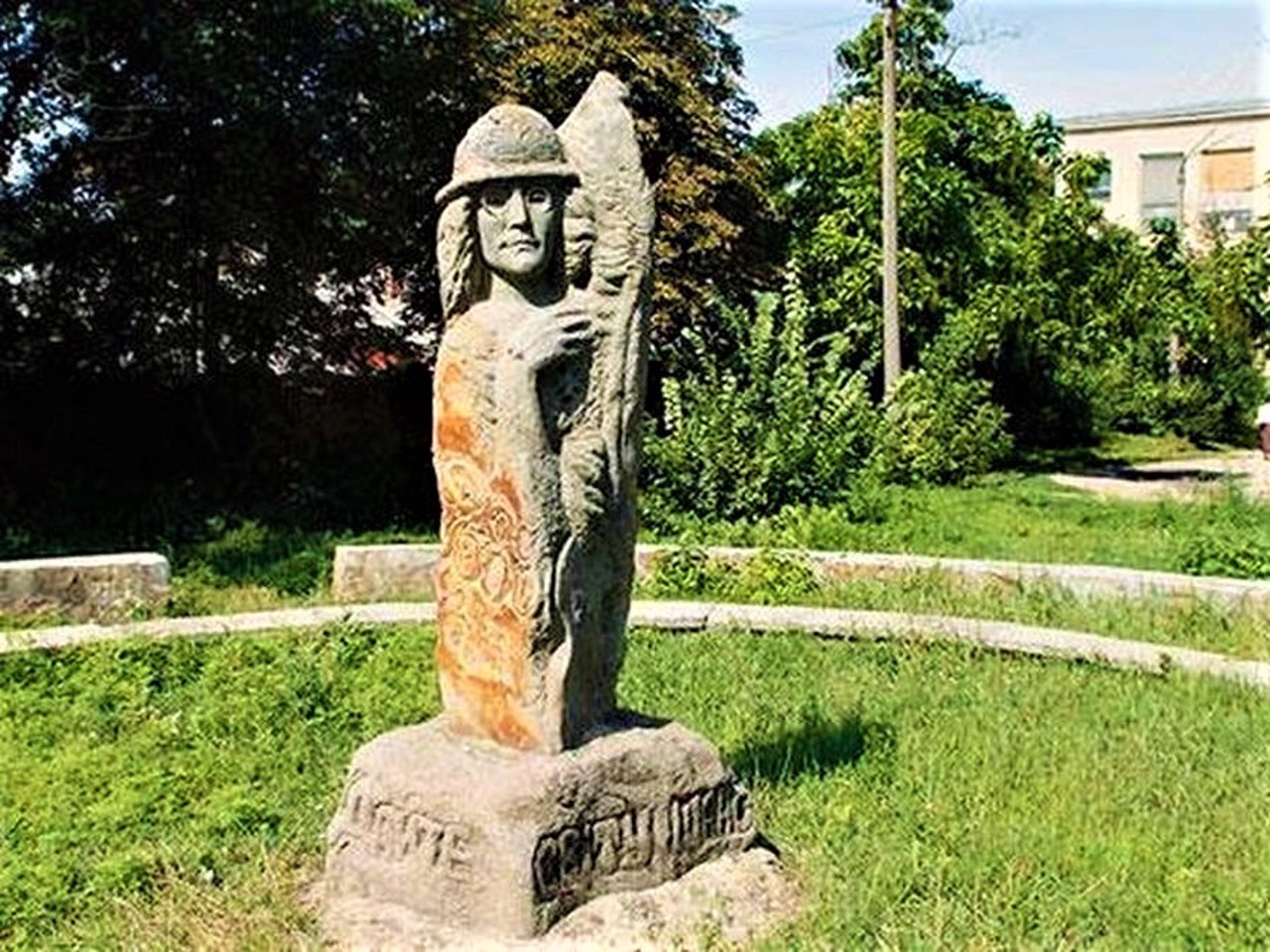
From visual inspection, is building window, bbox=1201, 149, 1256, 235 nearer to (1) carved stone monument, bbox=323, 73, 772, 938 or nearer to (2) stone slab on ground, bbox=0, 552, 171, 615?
(2) stone slab on ground, bbox=0, 552, 171, 615

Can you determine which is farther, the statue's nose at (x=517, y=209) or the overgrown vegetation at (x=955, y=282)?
the overgrown vegetation at (x=955, y=282)

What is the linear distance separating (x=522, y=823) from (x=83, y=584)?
21.2 ft

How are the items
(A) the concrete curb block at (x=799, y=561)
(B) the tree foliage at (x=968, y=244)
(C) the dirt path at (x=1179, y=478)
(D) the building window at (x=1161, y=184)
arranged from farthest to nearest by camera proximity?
1. (D) the building window at (x=1161, y=184)
2. (B) the tree foliage at (x=968, y=244)
3. (C) the dirt path at (x=1179, y=478)
4. (A) the concrete curb block at (x=799, y=561)

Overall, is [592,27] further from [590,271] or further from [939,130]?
[590,271]

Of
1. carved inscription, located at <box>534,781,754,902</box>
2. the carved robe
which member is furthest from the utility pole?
the carved robe

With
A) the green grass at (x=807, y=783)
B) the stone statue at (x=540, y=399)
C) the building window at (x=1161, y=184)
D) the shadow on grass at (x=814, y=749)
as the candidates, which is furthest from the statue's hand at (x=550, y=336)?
the building window at (x=1161, y=184)

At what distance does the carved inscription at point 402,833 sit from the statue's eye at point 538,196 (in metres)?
1.83

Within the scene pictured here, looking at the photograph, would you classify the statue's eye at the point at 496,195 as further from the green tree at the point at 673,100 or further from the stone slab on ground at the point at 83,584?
the green tree at the point at 673,100

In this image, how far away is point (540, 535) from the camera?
4621 millimetres

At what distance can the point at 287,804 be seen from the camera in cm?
578

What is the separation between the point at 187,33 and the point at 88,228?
286 centimetres

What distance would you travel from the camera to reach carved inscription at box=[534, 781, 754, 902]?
14.4 feet

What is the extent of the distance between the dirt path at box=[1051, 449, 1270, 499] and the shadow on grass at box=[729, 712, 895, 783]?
10793mm

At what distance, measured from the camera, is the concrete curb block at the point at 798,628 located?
8.06m
